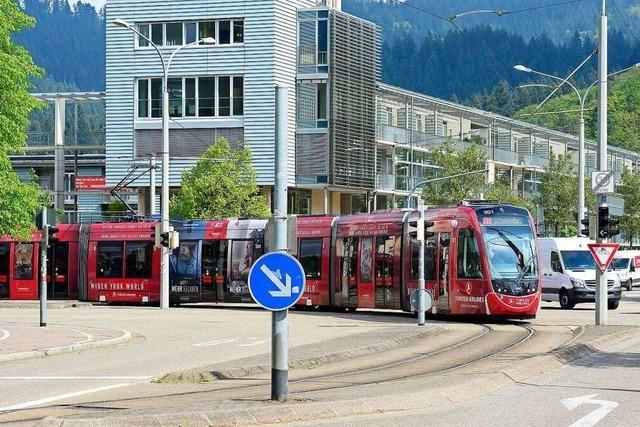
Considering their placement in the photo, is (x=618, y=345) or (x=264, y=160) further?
(x=264, y=160)

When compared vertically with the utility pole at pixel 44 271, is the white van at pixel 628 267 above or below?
below

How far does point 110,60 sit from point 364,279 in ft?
111

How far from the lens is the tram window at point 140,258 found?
46.1m

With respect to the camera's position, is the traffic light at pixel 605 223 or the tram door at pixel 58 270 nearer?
the traffic light at pixel 605 223

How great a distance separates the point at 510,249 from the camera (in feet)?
111

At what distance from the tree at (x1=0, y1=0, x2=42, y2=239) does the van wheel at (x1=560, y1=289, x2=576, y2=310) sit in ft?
61.8

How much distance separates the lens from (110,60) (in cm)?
6825

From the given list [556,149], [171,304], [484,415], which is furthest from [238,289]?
[556,149]

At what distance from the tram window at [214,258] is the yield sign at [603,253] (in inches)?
685

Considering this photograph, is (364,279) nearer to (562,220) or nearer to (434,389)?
(434,389)

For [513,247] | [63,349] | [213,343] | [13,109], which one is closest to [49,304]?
[13,109]

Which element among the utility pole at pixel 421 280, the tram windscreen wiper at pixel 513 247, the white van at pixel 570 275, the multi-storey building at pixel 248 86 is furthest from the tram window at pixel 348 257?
the multi-storey building at pixel 248 86

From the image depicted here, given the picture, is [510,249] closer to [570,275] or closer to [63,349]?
[570,275]

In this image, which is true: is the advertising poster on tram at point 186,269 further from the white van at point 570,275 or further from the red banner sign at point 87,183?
the red banner sign at point 87,183
